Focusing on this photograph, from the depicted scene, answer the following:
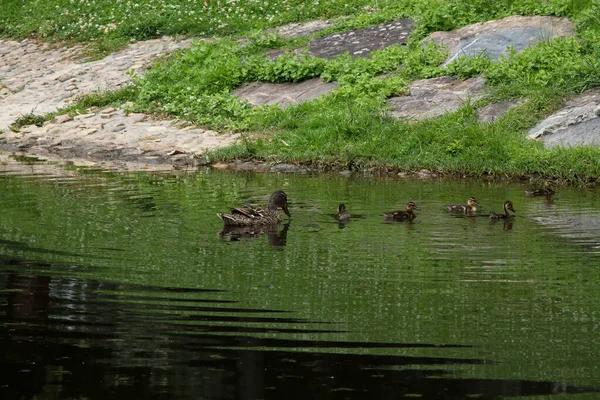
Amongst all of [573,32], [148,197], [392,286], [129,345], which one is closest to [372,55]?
[573,32]

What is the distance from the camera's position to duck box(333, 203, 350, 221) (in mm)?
14037

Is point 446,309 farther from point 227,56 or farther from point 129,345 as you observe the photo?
point 227,56

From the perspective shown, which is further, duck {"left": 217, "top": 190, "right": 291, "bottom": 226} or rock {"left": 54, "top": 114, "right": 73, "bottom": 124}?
rock {"left": 54, "top": 114, "right": 73, "bottom": 124}

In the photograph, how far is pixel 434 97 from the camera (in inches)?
848

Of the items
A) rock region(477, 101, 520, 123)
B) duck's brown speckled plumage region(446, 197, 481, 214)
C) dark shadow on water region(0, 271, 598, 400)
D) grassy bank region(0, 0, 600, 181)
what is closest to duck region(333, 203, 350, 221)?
duck's brown speckled plumage region(446, 197, 481, 214)

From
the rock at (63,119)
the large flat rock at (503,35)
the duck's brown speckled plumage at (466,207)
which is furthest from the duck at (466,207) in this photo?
the rock at (63,119)

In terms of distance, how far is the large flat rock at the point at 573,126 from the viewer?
62.3 ft

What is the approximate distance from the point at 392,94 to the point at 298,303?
1337 cm

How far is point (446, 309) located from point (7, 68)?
2276cm

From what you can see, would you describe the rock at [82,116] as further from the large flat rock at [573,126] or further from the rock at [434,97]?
the large flat rock at [573,126]

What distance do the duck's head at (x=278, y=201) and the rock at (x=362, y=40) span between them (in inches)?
411

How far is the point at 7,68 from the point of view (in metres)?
29.6

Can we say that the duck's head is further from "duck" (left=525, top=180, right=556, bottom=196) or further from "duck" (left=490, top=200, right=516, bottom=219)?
"duck" (left=525, top=180, right=556, bottom=196)

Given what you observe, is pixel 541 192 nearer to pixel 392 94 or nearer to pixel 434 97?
pixel 434 97
